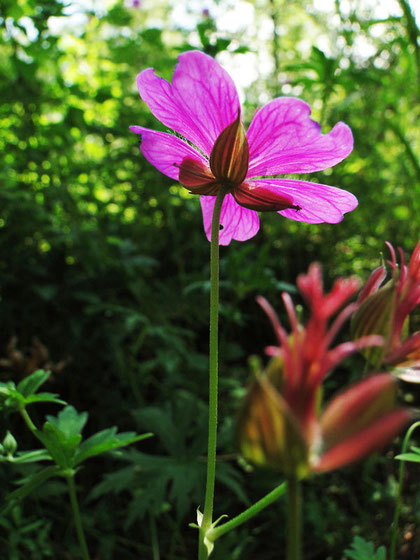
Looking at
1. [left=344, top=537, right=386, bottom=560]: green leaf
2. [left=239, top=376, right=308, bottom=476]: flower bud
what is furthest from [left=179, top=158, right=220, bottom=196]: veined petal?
[left=344, top=537, right=386, bottom=560]: green leaf

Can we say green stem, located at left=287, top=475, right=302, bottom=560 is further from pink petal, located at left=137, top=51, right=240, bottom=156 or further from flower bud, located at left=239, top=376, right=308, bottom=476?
pink petal, located at left=137, top=51, right=240, bottom=156

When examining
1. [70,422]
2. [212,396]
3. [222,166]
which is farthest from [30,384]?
[222,166]

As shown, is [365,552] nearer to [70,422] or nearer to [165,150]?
[70,422]

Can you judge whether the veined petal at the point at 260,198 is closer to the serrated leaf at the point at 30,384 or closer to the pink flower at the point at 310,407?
the pink flower at the point at 310,407

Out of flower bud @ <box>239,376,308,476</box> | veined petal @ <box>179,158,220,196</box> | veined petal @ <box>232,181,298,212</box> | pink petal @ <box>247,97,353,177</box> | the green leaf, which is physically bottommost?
the green leaf

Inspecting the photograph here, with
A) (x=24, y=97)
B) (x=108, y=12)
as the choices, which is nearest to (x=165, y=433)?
(x=24, y=97)

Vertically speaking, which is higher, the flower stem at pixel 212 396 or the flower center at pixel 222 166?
the flower center at pixel 222 166

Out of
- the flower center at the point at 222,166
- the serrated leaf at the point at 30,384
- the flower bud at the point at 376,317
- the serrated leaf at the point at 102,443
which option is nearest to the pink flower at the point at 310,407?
the flower bud at the point at 376,317
